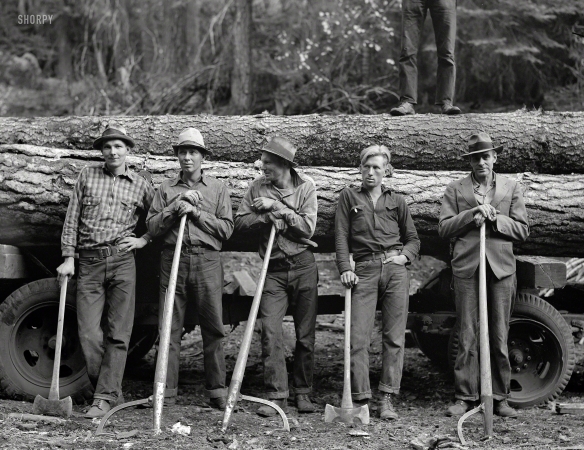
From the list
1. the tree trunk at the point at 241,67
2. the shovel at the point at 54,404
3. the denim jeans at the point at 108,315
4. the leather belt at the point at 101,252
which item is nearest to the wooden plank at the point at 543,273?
the denim jeans at the point at 108,315

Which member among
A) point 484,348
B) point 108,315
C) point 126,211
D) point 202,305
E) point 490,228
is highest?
point 126,211

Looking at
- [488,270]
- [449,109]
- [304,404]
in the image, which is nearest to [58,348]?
[304,404]

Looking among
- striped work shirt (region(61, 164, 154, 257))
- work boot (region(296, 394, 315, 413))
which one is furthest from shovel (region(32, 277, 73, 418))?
work boot (region(296, 394, 315, 413))

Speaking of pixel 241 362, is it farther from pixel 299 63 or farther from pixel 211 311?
pixel 299 63

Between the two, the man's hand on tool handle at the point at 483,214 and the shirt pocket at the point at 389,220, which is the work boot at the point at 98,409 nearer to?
the shirt pocket at the point at 389,220

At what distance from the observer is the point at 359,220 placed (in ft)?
20.8

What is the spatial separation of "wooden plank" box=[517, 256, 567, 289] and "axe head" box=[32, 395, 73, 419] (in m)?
4.23

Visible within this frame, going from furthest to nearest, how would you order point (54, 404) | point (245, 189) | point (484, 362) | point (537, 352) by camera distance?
point (245, 189) < point (537, 352) < point (54, 404) < point (484, 362)

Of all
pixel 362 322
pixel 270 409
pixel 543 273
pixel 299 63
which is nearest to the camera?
pixel 270 409

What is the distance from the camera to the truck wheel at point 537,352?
22.0 ft

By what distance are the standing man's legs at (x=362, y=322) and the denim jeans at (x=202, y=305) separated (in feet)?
3.78

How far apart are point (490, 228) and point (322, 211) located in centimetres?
160

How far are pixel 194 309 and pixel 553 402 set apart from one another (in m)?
3.48

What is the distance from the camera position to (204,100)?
43.4 feet
